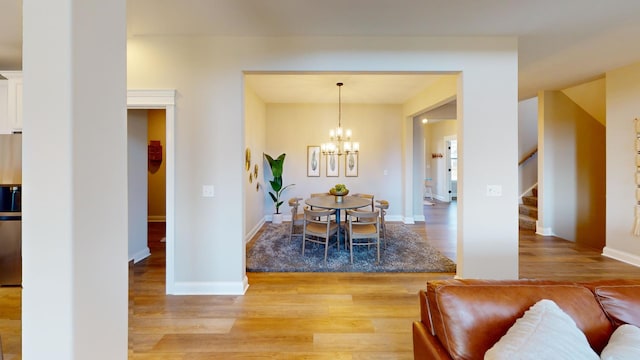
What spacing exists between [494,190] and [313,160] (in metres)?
4.08

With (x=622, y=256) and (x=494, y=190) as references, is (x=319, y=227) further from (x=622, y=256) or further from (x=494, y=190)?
(x=622, y=256)

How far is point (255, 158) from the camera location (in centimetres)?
553

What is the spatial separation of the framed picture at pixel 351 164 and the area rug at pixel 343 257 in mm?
2034

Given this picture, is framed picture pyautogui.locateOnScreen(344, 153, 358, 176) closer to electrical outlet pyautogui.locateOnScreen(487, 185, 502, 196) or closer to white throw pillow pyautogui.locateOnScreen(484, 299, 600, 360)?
electrical outlet pyautogui.locateOnScreen(487, 185, 502, 196)

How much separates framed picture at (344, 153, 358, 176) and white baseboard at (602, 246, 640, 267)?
14.3ft

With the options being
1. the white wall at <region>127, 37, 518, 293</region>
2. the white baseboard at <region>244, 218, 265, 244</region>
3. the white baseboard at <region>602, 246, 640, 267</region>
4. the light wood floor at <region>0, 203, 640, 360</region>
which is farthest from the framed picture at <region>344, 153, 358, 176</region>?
the white baseboard at <region>602, 246, 640, 267</region>

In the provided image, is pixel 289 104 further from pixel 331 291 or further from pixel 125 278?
pixel 125 278

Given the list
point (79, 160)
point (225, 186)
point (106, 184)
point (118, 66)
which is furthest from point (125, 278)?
point (225, 186)

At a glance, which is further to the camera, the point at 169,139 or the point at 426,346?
the point at 169,139

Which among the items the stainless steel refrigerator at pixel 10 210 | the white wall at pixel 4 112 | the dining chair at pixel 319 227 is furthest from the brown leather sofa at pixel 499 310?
the white wall at pixel 4 112

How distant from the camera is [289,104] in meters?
6.38

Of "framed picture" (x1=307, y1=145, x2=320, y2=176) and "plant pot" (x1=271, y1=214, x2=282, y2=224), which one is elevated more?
"framed picture" (x1=307, y1=145, x2=320, y2=176)

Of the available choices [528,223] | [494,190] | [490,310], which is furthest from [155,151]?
[528,223]

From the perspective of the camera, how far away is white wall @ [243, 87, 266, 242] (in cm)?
486
